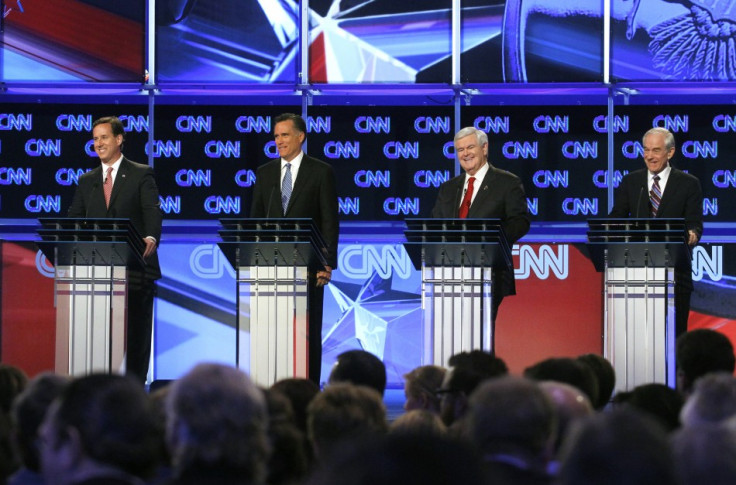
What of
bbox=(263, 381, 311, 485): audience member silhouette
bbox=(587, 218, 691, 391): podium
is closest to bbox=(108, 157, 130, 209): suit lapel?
bbox=(587, 218, 691, 391): podium

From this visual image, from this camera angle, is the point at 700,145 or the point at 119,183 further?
the point at 700,145

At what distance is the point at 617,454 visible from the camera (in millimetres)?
2385

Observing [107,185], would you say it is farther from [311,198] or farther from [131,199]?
[311,198]

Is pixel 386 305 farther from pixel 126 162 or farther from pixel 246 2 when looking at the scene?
pixel 126 162

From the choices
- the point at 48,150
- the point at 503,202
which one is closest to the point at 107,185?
the point at 503,202

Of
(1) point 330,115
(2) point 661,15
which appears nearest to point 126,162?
(1) point 330,115

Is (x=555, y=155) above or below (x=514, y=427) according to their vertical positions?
above

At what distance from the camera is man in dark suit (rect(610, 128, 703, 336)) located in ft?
26.2

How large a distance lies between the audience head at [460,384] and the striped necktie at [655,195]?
343 centimetres

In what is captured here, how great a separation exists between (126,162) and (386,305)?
353 centimetres

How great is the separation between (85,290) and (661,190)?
3.50m

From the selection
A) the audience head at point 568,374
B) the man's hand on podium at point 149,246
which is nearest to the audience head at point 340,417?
the audience head at point 568,374

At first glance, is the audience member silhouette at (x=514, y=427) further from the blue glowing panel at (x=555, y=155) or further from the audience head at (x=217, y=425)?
the blue glowing panel at (x=555, y=155)

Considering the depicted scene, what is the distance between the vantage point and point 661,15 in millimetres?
10961
